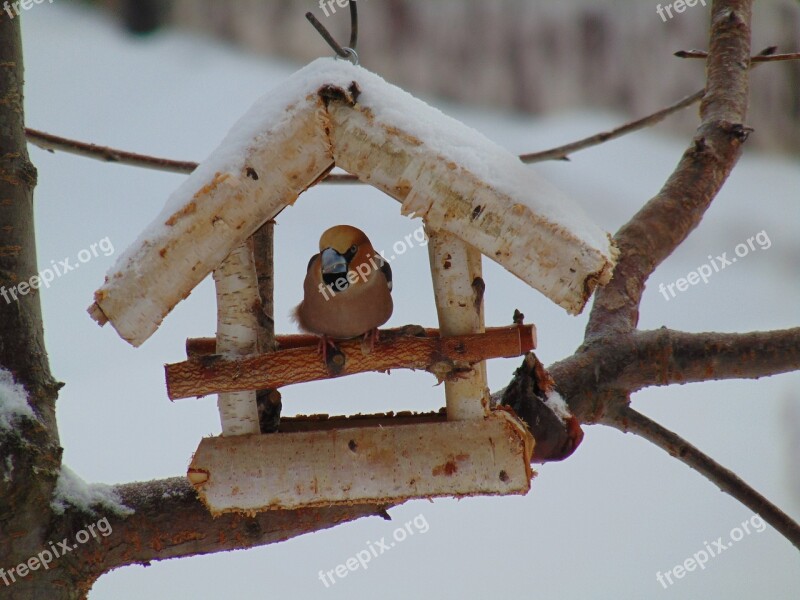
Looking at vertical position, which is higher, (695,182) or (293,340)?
(695,182)

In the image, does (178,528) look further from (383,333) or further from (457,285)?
(457,285)

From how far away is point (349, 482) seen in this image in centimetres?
161

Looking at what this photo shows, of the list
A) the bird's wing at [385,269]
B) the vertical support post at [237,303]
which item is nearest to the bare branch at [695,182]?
the bird's wing at [385,269]

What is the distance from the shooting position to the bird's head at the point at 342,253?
1.69 meters

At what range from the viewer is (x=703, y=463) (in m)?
2.24

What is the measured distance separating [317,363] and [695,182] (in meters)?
1.47

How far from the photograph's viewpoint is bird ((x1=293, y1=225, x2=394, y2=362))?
1684 mm

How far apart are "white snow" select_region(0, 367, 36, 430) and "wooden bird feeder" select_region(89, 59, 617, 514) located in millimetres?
461

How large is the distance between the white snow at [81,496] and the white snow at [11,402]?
0.16 meters

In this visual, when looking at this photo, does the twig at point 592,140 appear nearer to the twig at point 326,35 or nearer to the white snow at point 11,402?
the twig at point 326,35

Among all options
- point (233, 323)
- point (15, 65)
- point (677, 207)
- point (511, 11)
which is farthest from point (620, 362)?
point (511, 11)

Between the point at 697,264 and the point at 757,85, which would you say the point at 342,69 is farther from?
the point at 757,85

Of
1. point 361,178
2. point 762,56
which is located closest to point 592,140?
point 762,56

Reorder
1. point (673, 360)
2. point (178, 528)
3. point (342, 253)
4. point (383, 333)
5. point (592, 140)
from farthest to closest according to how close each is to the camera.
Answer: point (592, 140)
point (673, 360)
point (178, 528)
point (342, 253)
point (383, 333)
